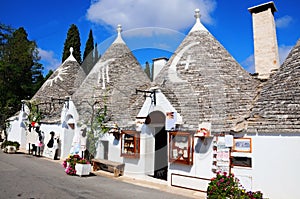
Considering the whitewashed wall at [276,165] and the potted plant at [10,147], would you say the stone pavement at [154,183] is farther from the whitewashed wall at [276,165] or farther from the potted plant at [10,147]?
the potted plant at [10,147]

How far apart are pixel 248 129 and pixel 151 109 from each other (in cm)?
443

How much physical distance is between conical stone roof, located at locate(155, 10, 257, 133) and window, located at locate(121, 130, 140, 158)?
2.42 metres

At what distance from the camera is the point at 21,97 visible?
95.5ft

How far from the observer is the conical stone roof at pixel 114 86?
13.8 metres

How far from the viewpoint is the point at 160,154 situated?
11617mm

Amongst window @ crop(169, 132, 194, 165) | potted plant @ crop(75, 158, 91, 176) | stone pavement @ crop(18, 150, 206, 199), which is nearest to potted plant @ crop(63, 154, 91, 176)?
potted plant @ crop(75, 158, 91, 176)

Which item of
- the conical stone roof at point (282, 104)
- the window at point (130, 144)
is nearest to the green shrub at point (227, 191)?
the conical stone roof at point (282, 104)

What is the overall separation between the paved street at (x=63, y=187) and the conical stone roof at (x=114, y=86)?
3.61 m

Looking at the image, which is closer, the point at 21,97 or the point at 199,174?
the point at 199,174

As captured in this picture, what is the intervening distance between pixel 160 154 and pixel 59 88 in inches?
523

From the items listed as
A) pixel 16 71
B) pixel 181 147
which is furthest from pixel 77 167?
pixel 16 71

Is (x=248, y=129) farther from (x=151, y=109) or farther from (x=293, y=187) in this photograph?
(x=151, y=109)

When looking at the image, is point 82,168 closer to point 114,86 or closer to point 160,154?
point 160,154

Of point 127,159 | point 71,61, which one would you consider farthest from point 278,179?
point 71,61
